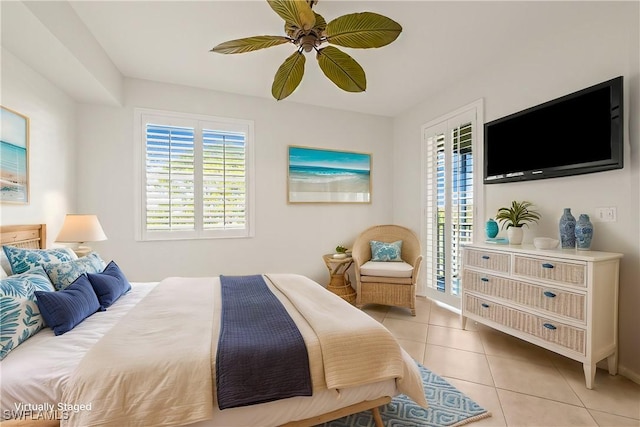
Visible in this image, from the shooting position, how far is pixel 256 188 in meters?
3.77

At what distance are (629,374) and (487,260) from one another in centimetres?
113

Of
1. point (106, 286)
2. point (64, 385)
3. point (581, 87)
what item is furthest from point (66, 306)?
point (581, 87)

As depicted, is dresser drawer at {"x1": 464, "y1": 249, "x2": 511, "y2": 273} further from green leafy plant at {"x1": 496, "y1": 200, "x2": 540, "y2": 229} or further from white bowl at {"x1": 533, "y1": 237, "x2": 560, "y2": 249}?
green leafy plant at {"x1": 496, "y1": 200, "x2": 540, "y2": 229}

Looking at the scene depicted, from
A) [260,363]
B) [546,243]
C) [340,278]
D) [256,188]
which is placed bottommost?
[340,278]

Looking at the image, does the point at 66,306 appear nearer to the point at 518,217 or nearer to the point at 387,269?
the point at 387,269

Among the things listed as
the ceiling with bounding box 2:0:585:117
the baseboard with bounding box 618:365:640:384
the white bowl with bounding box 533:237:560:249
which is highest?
the ceiling with bounding box 2:0:585:117

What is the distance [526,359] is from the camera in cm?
229

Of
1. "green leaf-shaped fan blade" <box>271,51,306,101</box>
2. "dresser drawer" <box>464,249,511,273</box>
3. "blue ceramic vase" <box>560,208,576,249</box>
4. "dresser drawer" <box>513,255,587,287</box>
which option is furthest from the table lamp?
"blue ceramic vase" <box>560,208,576,249</box>

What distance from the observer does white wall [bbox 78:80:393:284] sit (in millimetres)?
3188

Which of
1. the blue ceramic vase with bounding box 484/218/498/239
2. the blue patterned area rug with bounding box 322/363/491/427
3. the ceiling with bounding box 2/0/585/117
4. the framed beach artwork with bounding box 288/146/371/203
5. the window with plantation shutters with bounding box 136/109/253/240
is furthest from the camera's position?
the framed beach artwork with bounding box 288/146/371/203

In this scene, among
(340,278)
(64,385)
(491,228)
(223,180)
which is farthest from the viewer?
(340,278)

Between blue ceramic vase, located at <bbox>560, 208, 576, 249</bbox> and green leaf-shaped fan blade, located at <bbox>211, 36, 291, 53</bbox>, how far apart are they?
7.98 ft

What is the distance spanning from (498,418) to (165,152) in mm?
3884

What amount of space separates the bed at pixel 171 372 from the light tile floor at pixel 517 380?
28.6 inches
